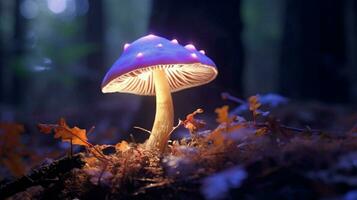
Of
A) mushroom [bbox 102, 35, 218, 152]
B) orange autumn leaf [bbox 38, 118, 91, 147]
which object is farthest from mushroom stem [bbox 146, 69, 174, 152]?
orange autumn leaf [bbox 38, 118, 91, 147]

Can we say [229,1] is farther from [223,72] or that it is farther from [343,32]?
[343,32]

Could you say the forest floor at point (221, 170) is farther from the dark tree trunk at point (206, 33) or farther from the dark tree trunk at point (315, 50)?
the dark tree trunk at point (315, 50)

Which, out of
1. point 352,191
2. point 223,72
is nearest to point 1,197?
point 352,191

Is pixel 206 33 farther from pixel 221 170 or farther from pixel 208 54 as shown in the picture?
pixel 221 170

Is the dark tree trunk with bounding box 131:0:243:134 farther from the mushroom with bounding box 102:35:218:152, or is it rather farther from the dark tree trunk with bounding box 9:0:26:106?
the dark tree trunk with bounding box 9:0:26:106

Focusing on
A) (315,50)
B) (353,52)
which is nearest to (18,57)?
(315,50)

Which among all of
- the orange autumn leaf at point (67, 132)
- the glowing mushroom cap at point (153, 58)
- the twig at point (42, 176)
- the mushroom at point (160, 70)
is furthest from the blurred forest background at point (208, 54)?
the twig at point (42, 176)
